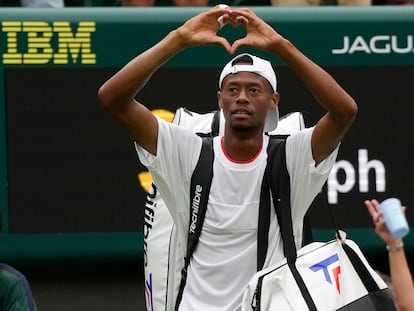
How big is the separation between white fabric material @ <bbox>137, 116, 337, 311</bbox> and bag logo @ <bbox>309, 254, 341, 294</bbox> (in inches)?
6.3

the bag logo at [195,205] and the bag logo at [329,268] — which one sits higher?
the bag logo at [195,205]

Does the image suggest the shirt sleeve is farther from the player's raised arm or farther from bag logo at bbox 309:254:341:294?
bag logo at bbox 309:254:341:294

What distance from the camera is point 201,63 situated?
7305mm

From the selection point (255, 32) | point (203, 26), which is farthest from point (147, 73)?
point (255, 32)

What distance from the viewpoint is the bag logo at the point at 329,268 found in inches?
189

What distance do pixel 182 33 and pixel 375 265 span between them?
10.8 feet

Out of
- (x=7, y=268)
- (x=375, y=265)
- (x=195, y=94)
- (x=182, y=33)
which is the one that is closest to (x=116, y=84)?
(x=182, y=33)

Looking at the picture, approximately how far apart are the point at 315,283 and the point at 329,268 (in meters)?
0.08

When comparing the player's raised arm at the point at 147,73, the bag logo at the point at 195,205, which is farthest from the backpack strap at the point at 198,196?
the player's raised arm at the point at 147,73

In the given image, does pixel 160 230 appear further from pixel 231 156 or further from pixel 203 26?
pixel 203 26

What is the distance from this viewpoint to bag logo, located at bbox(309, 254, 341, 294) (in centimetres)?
480

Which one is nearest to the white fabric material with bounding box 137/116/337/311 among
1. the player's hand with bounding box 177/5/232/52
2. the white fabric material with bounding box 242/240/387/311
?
the white fabric material with bounding box 242/240/387/311

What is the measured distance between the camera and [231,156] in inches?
198

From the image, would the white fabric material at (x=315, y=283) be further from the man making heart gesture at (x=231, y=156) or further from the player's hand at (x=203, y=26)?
the player's hand at (x=203, y=26)
